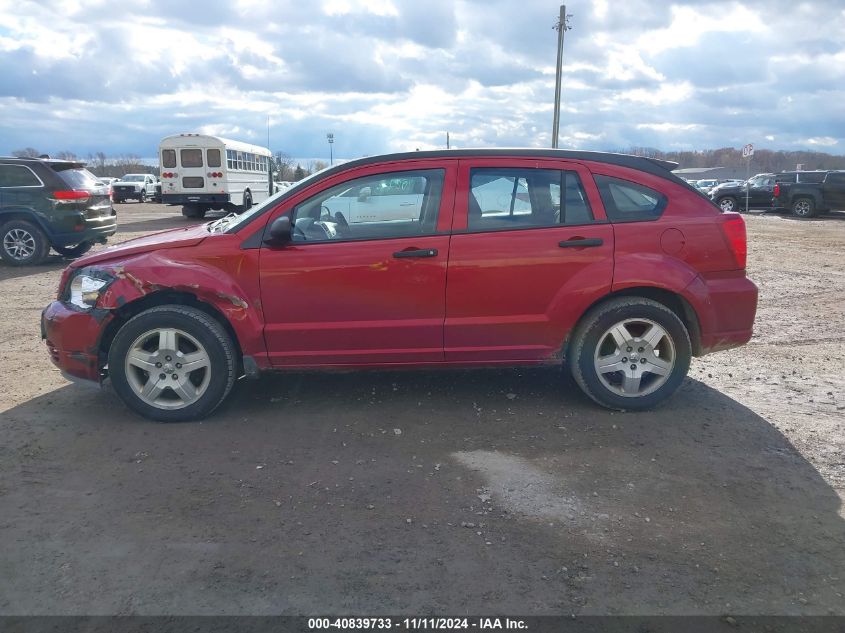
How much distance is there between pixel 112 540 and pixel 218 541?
50 cm

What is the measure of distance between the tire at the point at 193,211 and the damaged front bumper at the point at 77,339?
63.8ft

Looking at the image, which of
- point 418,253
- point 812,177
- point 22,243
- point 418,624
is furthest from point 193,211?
point 418,624

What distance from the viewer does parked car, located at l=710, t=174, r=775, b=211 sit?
93.1 ft

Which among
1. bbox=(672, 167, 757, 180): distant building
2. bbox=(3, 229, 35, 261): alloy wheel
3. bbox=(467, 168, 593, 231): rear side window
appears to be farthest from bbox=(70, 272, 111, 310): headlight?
bbox=(672, 167, 757, 180): distant building

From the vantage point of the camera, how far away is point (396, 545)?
122 inches

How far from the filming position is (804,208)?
25984 millimetres

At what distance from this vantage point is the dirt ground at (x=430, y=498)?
2777mm

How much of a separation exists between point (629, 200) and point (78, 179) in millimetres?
10431

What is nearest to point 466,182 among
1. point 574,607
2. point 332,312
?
point 332,312

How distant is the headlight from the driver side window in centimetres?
136

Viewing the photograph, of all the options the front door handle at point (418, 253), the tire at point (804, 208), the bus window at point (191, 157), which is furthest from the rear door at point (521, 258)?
the tire at point (804, 208)

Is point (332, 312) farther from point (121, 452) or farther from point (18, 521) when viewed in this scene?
point (18, 521)

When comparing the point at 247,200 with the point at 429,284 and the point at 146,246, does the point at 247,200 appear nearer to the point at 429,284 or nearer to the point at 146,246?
the point at 146,246

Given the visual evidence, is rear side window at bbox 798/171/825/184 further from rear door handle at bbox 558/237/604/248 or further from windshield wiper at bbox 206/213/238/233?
windshield wiper at bbox 206/213/238/233
